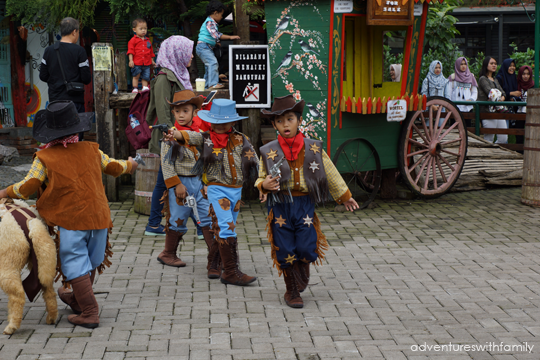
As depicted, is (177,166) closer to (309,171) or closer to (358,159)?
(309,171)

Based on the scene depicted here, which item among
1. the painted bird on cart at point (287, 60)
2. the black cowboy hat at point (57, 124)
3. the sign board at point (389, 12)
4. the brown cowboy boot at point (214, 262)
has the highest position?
the sign board at point (389, 12)

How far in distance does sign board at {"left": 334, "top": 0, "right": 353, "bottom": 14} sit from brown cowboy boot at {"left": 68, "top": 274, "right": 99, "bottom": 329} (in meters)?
4.76

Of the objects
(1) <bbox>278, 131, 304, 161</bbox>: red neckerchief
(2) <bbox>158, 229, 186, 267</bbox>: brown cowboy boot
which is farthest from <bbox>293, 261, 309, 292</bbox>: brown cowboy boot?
(2) <bbox>158, 229, 186, 267</bbox>: brown cowboy boot

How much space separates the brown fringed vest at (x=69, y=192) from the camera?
4.22 metres

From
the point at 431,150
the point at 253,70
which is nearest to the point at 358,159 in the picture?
the point at 431,150

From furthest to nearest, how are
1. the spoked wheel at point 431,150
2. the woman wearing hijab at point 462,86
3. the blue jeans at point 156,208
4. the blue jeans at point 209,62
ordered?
1. the woman wearing hijab at point 462,86
2. the blue jeans at point 209,62
3. the spoked wheel at point 431,150
4. the blue jeans at point 156,208

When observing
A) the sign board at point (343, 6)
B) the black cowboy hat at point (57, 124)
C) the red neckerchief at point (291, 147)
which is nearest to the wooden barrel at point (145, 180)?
the sign board at point (343, 6)

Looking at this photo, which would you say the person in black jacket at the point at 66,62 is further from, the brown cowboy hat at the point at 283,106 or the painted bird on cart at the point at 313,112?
the brown cowboy hat at the point at 283,106

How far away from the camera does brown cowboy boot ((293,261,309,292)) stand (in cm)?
486

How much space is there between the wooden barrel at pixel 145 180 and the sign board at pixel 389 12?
9.97 feet

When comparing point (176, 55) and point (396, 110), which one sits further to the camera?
point (396, 110)

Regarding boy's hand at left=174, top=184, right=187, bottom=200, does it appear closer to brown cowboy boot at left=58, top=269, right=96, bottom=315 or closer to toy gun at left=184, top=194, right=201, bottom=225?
toy gun at left=184, top=194, right=201, bottom=225

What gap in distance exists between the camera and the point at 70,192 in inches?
167

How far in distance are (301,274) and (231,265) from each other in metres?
0.65
